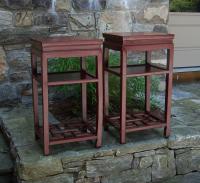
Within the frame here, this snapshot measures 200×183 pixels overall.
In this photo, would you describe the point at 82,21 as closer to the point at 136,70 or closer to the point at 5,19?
the point at 5,19

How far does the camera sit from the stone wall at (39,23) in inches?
140

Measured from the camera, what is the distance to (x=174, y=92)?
4.52m

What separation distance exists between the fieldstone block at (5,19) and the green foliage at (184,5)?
2.61 metres

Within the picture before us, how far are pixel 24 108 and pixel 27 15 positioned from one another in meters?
0.89

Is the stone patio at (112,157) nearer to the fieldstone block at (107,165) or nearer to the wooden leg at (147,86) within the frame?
the fieldstone block at (107,165)

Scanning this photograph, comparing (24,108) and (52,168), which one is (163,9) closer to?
(24,108)

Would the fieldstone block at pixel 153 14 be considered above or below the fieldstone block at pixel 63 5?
below

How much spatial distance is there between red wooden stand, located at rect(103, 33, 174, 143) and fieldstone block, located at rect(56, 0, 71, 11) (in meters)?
1.03

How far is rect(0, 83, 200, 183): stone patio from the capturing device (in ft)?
8.22

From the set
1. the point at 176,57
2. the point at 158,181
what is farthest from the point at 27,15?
the point at 176,57

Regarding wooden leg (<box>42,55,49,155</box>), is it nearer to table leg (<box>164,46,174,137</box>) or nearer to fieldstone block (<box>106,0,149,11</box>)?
table leg (<box>164,46,174,137</box>)

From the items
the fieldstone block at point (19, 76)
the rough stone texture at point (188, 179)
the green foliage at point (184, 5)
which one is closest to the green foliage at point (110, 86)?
the fieldstone block at point (19, 76)

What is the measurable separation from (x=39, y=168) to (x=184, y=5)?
375cm

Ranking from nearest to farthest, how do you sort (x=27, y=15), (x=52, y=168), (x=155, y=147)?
1. (x=52, y=168)
2. (x=155, y=147)
3. (x=27, y=15)
